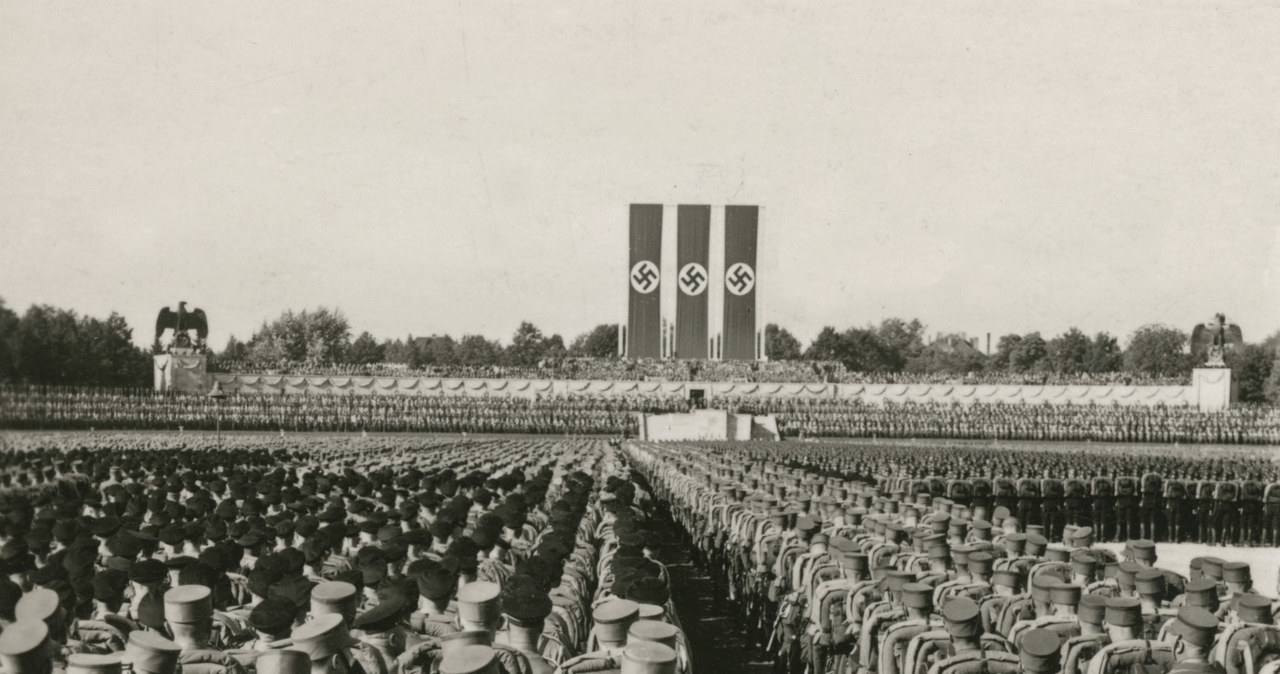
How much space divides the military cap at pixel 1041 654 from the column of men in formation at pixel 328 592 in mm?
1355

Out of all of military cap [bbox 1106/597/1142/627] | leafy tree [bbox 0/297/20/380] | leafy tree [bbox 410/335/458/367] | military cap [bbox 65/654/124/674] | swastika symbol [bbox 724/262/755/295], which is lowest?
military cap [bbox 1106/597/1142/627]

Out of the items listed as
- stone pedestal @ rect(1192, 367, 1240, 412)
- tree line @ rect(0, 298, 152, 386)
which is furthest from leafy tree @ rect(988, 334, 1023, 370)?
tree line @ rect(0, 298, 152, 386)

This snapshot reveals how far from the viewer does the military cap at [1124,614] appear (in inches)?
191

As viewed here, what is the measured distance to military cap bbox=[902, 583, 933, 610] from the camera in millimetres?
5512

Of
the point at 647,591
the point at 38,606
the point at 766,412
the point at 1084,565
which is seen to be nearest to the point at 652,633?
the point at 647,591

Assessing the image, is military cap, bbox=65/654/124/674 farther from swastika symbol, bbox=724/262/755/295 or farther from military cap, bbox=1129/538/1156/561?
swastika symbol, bbox=724/262/755/295

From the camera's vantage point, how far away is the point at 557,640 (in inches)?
187

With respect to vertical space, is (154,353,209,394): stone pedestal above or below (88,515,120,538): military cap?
above

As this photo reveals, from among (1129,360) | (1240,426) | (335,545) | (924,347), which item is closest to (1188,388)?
(1240,426)

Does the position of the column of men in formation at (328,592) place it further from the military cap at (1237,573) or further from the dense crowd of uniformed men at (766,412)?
the dense crowd of uniformed men at (766,412)

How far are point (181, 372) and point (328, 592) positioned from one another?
58.6 metres

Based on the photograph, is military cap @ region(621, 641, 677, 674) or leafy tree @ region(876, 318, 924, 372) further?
Result: leafy tree @ region(876, 318, 924, 372)

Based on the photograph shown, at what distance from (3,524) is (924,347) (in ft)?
489

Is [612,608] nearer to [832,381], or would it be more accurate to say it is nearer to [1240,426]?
[1240,426]
